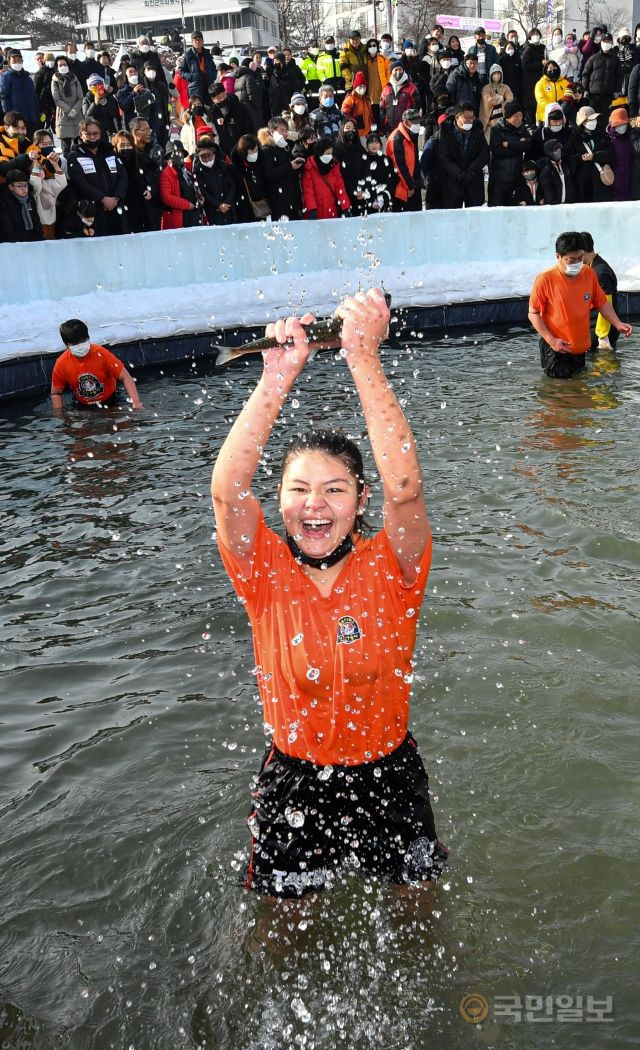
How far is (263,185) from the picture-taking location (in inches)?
599

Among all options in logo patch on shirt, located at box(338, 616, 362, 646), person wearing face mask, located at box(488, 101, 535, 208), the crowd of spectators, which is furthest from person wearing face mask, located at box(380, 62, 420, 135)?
logo patch on shirt, located at box(338, 616, 362, 646)

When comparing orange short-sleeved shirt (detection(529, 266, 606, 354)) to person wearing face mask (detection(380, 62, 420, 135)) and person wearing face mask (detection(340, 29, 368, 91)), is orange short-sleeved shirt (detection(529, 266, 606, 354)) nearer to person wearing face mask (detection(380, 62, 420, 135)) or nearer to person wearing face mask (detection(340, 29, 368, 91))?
person wearing face mask (detection(380, 62, 420, 135))

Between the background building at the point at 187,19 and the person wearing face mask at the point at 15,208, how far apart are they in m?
65.3

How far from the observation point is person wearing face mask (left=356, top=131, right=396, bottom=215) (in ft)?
52.9

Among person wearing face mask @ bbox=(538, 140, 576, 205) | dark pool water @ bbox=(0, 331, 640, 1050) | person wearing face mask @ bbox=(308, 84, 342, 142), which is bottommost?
dark pool water @ bbox=(0, 331, 640, 1050)

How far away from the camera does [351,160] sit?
16.1 metres

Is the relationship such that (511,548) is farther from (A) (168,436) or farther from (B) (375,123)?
(B) (375,123)

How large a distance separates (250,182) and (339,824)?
1328cm

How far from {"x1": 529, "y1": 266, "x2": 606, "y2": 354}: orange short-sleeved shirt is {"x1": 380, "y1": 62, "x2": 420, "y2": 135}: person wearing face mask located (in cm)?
927

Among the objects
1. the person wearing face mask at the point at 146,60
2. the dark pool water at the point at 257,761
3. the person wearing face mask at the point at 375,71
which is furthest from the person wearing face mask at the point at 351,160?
the dark pool water at the point at 257,761

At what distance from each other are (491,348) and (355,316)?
1080cm

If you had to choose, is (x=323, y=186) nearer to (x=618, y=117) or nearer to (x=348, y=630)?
(x=618, y=117)

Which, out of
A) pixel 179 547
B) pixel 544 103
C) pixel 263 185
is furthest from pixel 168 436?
pixel 544 103

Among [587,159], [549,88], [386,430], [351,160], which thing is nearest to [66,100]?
[351,160]
